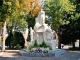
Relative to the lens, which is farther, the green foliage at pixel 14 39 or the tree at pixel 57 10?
the green foliage at pixel 14 39

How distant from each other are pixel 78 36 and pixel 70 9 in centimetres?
400

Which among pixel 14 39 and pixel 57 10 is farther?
pixel 14 39

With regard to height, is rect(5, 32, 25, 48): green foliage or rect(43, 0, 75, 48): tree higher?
rect(43, 0, 75, 48): tree

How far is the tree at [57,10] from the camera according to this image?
2758cm

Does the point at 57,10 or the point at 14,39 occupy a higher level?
the point at 57,10

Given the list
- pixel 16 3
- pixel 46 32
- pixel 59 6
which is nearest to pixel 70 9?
pixel 59 6

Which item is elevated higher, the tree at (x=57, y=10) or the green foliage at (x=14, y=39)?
the tree at (x=57, y=10)

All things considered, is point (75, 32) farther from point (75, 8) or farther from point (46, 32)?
point (46, 32)

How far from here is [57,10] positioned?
91.9 ft

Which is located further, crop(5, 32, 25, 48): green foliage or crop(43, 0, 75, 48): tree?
crop(5, 32, 25, 48): green foliage

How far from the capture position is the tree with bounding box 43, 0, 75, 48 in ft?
90.5

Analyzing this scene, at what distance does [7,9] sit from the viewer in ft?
61.8

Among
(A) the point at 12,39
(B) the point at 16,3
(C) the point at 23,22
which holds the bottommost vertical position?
(A) the point at 12,39

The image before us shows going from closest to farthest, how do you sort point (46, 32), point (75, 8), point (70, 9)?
point (46, 32) → point (70, 9) → point (75, 8)
